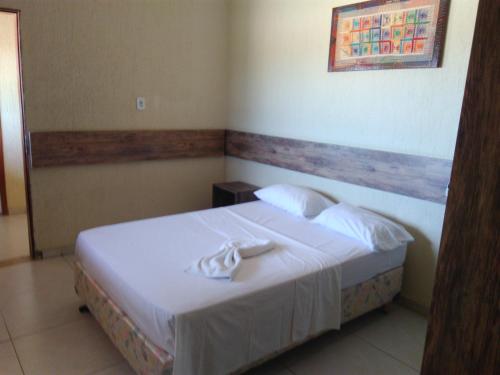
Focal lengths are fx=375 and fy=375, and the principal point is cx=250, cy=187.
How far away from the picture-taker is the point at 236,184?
3.95 m

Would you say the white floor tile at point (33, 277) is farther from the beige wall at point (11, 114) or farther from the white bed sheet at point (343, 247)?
the beige wall at point (11, 114)

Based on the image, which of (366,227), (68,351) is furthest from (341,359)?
(68,351)

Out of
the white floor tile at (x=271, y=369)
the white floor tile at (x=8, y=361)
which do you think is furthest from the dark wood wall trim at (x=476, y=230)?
the white floor tile at (x=8, y=361)

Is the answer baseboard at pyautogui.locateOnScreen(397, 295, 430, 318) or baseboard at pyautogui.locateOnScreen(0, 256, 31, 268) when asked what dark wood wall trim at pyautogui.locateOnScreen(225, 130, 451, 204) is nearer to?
baseboard at pyautogui.locateOnScreen(397, 295, 430, 318)

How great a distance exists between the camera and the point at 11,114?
417cm

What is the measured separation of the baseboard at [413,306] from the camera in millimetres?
2581

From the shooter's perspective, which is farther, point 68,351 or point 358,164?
point 358,164

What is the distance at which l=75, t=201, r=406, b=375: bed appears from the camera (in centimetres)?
160

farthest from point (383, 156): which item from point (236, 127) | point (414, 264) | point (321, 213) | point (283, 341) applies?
point (236, 127)

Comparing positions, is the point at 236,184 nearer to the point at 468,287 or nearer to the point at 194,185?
the point at 194,185

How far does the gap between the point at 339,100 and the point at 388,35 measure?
1.94 feet

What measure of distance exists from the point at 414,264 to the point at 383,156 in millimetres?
791

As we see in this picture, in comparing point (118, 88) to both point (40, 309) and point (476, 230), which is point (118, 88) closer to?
point (40, 309)

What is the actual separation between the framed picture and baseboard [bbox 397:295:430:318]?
1.61 m
